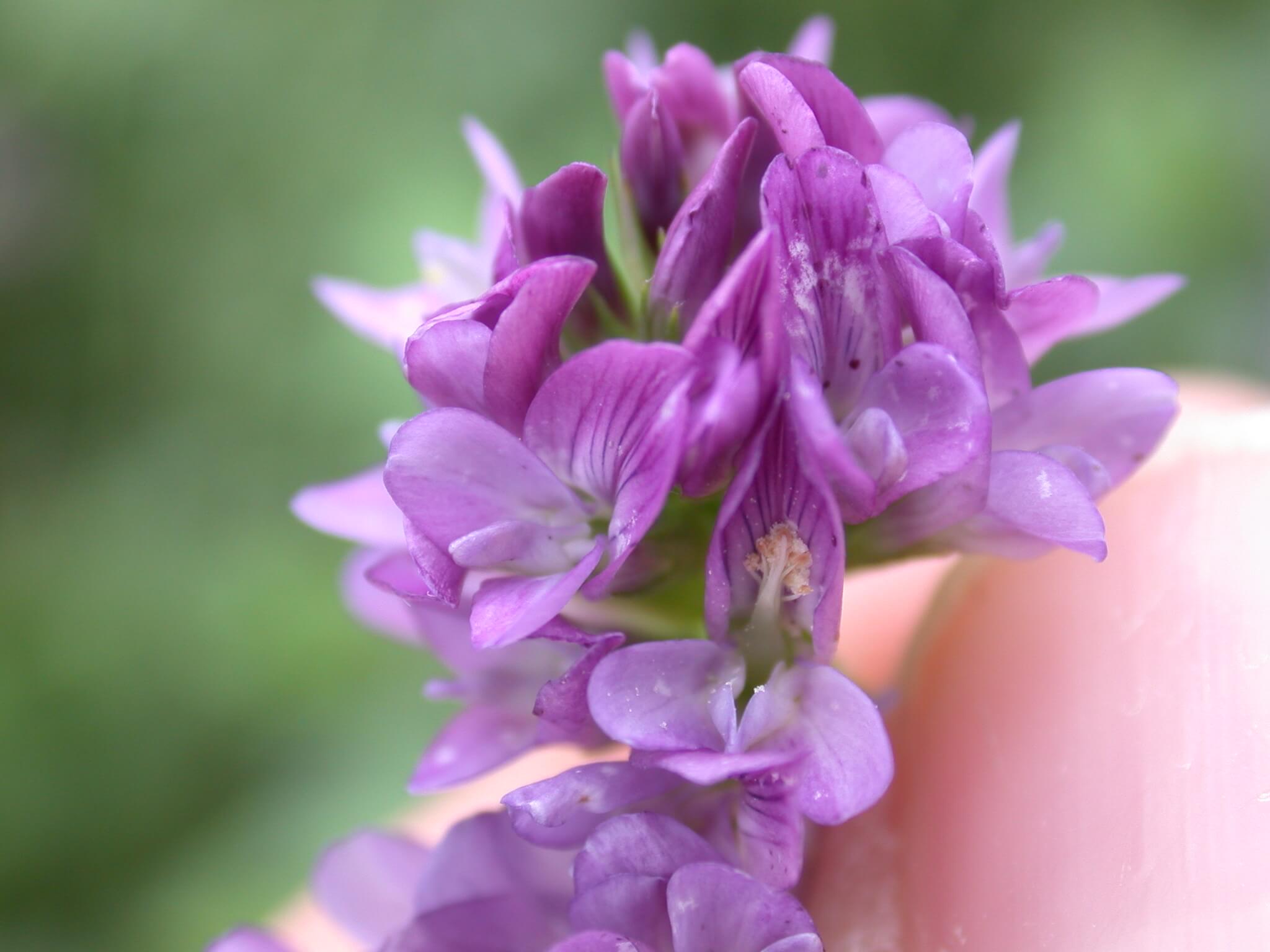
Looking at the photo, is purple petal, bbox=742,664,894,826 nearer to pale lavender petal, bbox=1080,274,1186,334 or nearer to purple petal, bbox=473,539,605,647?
purple petal, bbox=473,539,605,647

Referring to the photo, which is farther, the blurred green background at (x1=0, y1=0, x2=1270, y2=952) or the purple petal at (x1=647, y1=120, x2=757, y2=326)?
the blurred green background at (x1=0, y1=0, x2=1270, y2=952)

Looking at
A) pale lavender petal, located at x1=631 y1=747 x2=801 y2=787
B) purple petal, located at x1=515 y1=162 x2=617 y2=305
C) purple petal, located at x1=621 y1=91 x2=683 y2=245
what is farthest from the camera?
purple petal, located at x1=621 y1=91 x2=683 y2=245

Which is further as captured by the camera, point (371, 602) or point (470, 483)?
point (371, 602)

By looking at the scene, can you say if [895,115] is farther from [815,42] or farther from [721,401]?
[721,401]

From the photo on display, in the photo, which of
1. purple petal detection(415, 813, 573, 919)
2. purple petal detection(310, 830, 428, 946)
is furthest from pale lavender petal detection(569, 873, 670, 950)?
purple petal detection(310, 830, 428, 946)

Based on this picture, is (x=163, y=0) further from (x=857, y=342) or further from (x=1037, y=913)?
(x=1037, y=913)

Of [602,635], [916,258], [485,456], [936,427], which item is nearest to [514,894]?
[602,635]

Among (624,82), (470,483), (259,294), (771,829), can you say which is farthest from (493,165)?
(259,294)
